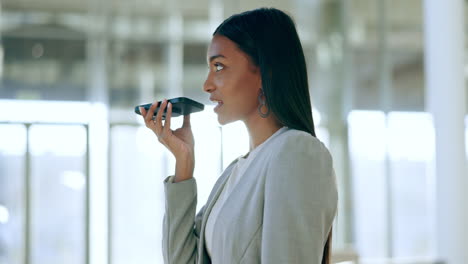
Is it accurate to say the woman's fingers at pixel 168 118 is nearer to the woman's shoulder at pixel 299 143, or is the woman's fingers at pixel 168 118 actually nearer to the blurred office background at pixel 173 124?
the woman's shoulder at pixel 299 143

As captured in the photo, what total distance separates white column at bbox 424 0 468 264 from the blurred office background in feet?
0.11

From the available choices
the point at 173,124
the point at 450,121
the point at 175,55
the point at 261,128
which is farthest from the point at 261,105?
the point at 175,55

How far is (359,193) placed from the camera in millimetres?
12688

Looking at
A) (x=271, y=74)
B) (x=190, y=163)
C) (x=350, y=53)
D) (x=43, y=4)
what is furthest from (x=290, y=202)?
(x=350, y=53)

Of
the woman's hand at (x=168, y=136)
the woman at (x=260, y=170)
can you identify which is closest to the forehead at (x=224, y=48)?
the woman at (x=260, y=170)

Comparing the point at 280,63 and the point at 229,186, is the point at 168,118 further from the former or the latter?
the point at 280,63

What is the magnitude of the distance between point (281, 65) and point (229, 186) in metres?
0.36

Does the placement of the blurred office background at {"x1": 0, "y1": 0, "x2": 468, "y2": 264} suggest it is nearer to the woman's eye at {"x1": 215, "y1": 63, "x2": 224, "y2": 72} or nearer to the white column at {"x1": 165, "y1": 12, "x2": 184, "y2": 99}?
the white column at {"x1": 165, "y1": 12, "x2": 184, "y2": 99}

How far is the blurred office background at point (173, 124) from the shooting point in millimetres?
11109

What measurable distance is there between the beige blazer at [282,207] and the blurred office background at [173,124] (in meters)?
9.38

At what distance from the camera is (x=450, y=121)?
10.3 m

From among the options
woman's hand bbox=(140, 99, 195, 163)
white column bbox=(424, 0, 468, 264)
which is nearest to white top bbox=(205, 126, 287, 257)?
woman's hand bbox=(140, 99, 195, 163)

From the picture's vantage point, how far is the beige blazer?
4.63 ft

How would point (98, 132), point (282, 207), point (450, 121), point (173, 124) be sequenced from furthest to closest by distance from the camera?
point (173, 124) → point (98, 132) → point (450, 121) → point (282, 207)
